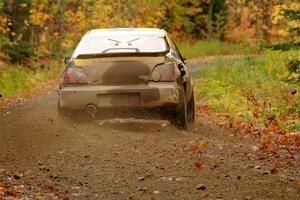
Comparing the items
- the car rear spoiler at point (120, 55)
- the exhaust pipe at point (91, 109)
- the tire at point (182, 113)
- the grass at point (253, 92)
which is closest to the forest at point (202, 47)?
the grass at point (253, 92)

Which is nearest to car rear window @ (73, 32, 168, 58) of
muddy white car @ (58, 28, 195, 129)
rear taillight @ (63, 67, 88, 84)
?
muddy white car @ (58, 28, 195, 129)

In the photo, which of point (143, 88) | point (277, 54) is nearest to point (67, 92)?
point (143, 88)

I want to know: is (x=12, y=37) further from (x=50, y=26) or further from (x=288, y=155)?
(x=288, y=155)

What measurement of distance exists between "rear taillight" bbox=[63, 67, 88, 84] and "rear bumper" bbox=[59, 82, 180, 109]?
16 cm

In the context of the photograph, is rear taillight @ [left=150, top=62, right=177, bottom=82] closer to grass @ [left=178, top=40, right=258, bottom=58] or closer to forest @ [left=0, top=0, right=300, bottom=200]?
forest @ [left=0, top=0, right=300, bottom=200]

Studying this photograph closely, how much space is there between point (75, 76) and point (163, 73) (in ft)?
4.39

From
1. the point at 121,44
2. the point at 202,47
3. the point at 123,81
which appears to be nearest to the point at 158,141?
the point at 123,81

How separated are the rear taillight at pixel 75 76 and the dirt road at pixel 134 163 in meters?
0.64

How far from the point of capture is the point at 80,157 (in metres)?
8.16

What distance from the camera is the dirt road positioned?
6312mm

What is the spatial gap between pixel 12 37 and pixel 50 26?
33.4 feet

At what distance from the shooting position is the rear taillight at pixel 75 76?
32.5 feet

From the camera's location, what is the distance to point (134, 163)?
7672 mm

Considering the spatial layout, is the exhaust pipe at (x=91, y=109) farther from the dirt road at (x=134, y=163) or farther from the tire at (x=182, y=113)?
the tire at (x=182, y=113)
